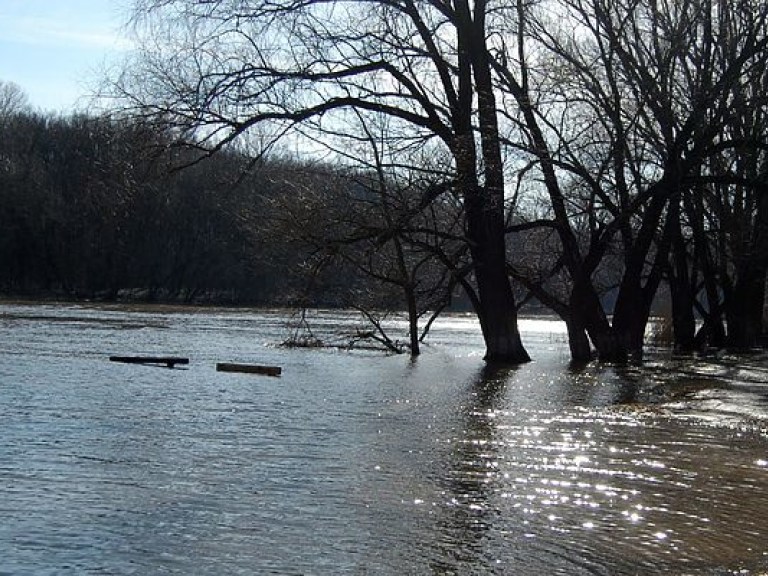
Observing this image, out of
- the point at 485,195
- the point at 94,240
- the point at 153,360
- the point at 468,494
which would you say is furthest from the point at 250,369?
the point at 94,240

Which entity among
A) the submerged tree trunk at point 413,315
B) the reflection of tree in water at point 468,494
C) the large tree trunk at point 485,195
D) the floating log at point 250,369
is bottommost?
the reflection of tree in water at point 468,494

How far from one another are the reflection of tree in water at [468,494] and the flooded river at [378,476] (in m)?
0.03

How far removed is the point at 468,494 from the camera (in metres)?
9.93

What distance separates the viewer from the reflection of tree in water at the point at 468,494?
777 cm

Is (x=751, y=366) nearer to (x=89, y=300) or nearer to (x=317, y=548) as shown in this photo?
(x=317, y=548)

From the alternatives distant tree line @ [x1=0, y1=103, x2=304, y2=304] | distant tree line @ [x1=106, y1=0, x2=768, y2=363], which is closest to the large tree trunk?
distant tree line @ [x1=106, y1=0, x2=768, y2=363]

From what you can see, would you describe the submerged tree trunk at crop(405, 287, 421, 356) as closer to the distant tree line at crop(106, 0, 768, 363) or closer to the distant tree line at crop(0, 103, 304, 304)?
the distant tree line at crop(106, 0, 768, 363)

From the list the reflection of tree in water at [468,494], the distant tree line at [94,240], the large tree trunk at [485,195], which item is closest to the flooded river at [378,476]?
the reflection of tree in water at [468,494]

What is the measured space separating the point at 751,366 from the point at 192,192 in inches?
2738

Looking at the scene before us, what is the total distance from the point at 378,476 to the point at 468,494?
116 cm

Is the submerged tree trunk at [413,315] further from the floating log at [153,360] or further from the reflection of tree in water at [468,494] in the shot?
the reflection of tree in water at [468,494]

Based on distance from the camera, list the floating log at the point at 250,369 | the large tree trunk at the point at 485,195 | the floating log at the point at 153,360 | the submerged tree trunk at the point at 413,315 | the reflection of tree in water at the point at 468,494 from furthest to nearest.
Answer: the submerged tree trunk at the point at 413,315 < the large tree trunk at the point at 485,195 < the floating log at the point at 153,360 < the floating log at the point at 250,369 < the reflection of tree in water at the point at 468,494

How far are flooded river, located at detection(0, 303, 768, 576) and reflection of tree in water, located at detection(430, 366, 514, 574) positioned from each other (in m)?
0.03

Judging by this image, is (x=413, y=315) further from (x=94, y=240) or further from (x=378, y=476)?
(x=94, y=240)
